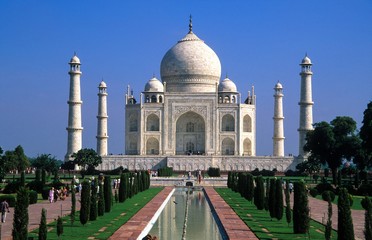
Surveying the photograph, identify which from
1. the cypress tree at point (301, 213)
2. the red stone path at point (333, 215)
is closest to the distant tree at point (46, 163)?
the red stone path at point (333, 215)

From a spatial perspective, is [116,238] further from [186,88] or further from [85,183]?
[186,88]

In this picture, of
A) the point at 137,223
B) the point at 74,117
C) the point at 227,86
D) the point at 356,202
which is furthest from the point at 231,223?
the point at 227,86

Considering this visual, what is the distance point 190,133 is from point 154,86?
392 cm

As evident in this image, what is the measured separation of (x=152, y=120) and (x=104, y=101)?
3420mm

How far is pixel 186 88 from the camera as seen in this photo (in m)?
45.2

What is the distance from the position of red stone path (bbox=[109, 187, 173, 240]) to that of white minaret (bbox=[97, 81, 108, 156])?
22627 mm

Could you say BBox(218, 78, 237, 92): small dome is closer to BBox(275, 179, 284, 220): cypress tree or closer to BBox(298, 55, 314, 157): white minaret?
BBox(298, 55, 314, 157): white minaret

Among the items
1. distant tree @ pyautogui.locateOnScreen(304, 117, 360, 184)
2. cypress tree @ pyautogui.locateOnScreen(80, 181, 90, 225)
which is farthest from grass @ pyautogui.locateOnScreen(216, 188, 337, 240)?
distant tree @ pyautogui.locateOnScreen(304, 117, 360, 184)

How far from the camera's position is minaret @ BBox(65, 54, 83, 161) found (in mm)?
41459

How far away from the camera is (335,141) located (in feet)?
107

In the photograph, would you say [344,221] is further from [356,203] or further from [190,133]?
[190,133]

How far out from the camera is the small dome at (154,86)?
44.7 metres

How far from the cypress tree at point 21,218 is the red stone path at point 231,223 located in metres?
3.94

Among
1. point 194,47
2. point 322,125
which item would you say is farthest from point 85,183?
point 194,47
